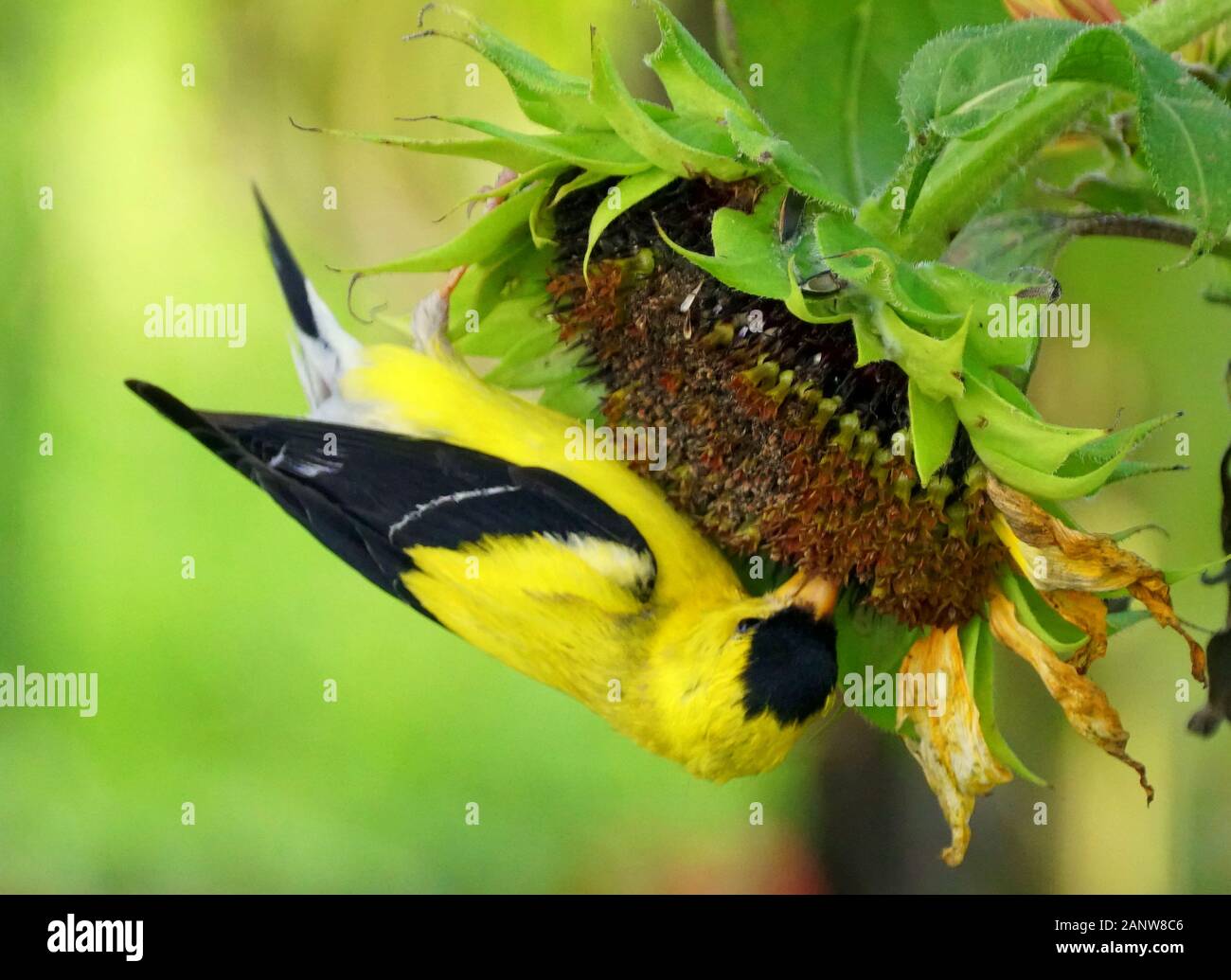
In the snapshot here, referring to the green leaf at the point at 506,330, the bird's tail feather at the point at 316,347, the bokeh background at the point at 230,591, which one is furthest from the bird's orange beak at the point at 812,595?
the bokeh background at the point at 230,591

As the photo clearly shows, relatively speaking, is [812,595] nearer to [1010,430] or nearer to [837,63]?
[1010,430]

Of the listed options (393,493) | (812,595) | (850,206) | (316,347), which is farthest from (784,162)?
(316,347)

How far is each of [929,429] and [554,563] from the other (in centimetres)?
32

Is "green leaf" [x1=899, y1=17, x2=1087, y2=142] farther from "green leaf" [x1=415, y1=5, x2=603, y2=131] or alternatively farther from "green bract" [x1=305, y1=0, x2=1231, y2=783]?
"green leaf" [x1=415, y1=5, x2=603, y2=131]

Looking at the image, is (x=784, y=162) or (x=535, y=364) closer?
(x=784, y=162)

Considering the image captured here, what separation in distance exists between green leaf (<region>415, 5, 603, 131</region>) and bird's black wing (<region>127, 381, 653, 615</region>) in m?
0.28

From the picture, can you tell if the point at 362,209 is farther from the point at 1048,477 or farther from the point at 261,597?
the point at 1048,477

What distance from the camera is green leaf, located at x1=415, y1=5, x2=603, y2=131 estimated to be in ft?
1.88

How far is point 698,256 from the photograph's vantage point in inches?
20.6

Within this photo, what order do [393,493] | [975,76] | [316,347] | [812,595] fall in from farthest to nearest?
1. [316,347]
2. [393,493]
3. [812,595]
4. [975,76]

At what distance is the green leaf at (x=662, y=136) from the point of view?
21.5 inches

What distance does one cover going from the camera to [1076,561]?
564mm

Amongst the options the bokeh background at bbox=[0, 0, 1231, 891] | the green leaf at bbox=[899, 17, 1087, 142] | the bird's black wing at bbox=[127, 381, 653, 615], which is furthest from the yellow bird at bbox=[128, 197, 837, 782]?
the bokeh background at bbox=[0, 0, 1231, 891]

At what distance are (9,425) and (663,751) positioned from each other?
99cm
